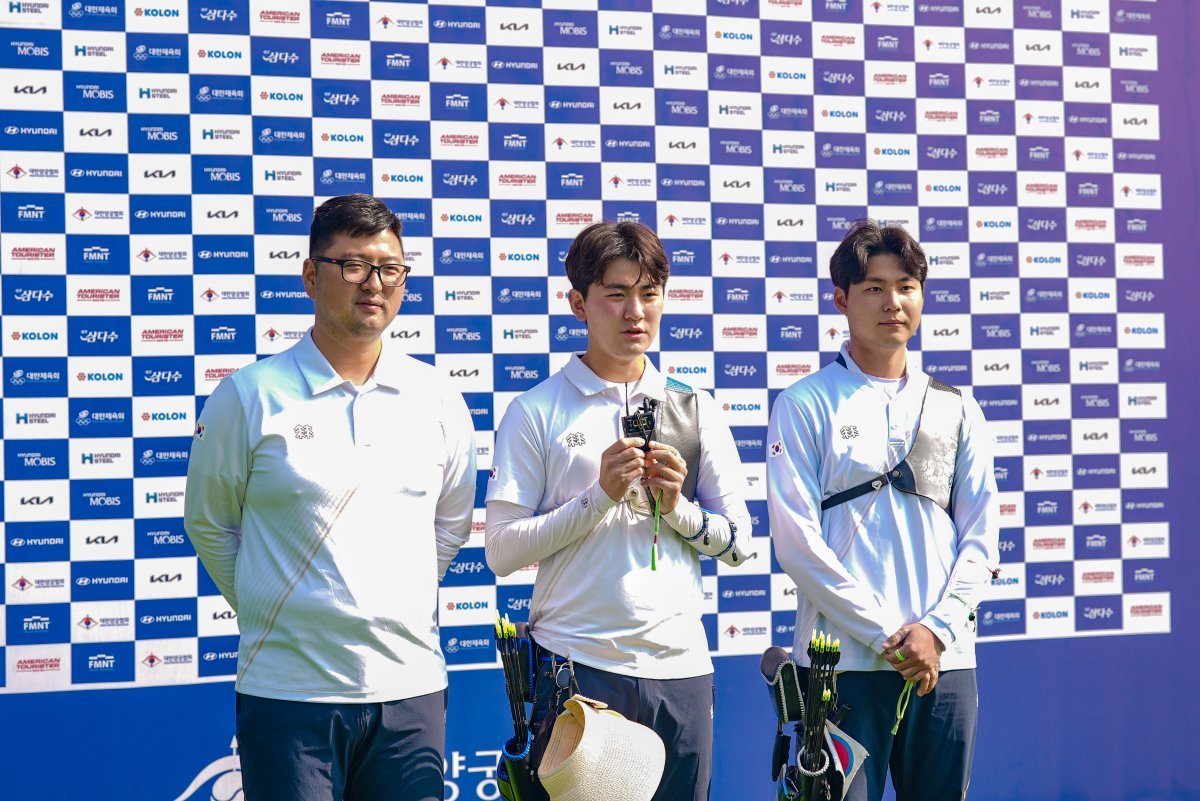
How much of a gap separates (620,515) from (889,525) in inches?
25.4

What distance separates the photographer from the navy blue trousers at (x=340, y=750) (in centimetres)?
201

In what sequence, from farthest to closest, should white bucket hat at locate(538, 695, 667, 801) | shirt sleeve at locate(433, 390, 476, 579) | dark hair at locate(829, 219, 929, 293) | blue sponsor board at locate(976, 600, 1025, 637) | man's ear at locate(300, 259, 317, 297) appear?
1. blue sponsor board at locate(976, 600, 1025, 637)
2. dark hair at locate(829, 219, 929, 293)
3. shirt sleeve at locate(433, 390, 476, 579)
4. man's ear at locate(300, 259, 317, 297)
5. white bucket hat at locate(538, 695, 667, 801)

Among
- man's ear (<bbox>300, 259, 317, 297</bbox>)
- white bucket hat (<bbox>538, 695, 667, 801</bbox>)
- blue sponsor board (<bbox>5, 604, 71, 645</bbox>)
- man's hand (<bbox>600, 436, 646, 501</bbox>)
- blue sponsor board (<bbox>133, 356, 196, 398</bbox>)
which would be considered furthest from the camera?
blue sponsor board (<bbox>133, 356, 196, 398</bbox>)

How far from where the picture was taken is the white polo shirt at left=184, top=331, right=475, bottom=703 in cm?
205

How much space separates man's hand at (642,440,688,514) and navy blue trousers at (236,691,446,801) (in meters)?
0.61

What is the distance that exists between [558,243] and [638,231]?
1.39m

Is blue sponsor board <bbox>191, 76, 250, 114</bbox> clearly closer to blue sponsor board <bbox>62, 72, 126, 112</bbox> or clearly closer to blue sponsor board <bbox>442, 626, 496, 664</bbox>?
blue sponsor board <bbox>62, 72, 126, 112</bbox>

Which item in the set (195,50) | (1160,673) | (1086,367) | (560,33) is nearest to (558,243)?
(560,33)

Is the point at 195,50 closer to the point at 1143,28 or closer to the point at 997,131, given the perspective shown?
the point at 997,131

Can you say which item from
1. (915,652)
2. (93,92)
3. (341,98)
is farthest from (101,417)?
(915,652)

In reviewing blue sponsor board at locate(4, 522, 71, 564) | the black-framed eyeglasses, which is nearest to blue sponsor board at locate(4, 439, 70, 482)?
blue sponsor board at locate(4, 522, 71, 564)

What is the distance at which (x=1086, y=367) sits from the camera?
13.4 feet

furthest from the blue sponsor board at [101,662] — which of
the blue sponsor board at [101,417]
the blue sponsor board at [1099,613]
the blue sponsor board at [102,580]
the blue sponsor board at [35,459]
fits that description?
the blue sponsor board at [1099,613]

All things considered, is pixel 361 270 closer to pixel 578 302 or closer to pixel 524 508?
pixel 578 302
